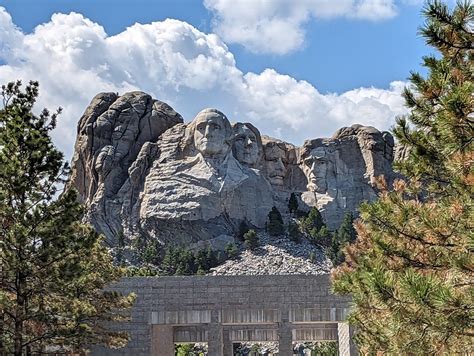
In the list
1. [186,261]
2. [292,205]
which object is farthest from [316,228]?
[186,261]

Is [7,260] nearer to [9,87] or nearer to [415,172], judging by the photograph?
[9,87]

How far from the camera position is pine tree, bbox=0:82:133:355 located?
1310 cm

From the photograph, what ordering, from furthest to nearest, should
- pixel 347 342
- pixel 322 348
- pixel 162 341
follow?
pixel 322 348, pixel 162 341, pixel 347 342

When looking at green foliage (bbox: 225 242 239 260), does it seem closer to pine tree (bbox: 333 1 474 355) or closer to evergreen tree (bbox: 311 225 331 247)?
evergreen tree (bbox: 311 225 331 247)

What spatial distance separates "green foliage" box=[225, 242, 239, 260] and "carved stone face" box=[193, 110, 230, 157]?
7678 mm

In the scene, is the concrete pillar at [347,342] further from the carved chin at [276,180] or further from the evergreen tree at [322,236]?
the carved chin at [276,180]

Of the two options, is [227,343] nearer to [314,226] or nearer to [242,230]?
[242,230]

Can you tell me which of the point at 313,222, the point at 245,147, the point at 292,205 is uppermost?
the point at 245,147

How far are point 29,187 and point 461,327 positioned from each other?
9629mm

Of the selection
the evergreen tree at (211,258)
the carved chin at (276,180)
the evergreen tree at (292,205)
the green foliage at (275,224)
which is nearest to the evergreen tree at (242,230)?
the green foliage at (275,224)

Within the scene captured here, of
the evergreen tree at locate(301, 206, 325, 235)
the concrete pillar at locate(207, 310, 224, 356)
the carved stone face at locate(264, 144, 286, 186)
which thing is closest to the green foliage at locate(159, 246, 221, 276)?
the evergreen tree at locate(301, 206, 325, 235)

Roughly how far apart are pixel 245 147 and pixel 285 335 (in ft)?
142

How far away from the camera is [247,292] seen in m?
20.1

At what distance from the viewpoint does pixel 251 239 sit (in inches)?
2281
